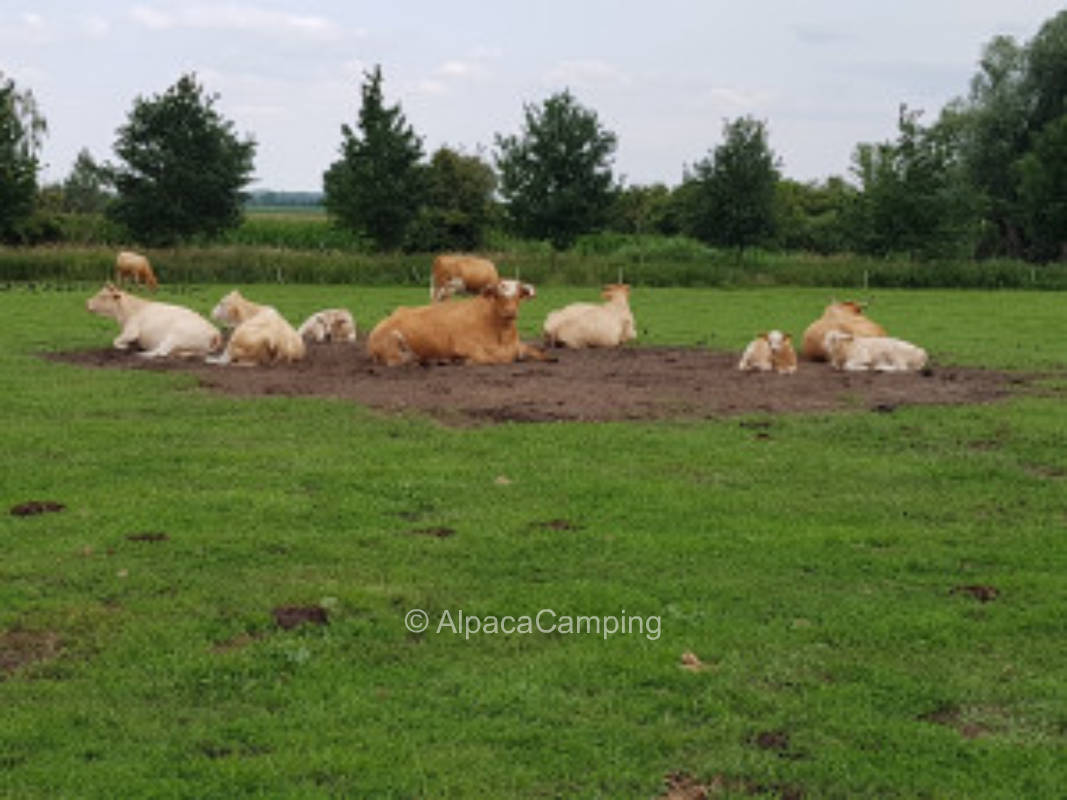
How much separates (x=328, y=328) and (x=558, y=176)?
3328 centimetres

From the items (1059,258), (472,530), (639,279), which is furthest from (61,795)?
(1059,258)

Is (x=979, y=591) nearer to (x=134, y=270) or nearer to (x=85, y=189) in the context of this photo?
(x=134, y=270)

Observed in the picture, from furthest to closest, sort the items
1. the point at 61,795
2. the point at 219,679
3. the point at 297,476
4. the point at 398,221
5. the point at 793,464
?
the point at 398,221, the point at 793,464, the point at 297,476, the point at 219,679, the point at 61,795

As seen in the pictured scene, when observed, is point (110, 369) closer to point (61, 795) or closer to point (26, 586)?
point (26, 586)

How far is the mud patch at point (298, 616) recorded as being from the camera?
6.66m

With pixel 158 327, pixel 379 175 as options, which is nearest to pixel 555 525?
pixel 158 327

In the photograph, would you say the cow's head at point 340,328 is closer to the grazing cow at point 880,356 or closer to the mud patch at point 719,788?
the grazing cow at point 880,356

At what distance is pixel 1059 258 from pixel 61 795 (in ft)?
223

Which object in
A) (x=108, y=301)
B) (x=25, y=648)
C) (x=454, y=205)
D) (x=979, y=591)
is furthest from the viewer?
(x=454, y=205)

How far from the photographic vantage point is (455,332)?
17.3 meters

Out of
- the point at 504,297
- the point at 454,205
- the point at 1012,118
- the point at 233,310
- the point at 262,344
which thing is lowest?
the point at 262,344

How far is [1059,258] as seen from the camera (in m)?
65.6

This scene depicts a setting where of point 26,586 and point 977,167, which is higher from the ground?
point 977,167

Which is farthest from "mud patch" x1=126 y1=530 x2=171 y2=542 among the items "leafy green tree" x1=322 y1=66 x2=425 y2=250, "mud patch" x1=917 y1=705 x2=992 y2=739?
"leafy green tree" x1=322 y1=66 x2=425 y2=250
